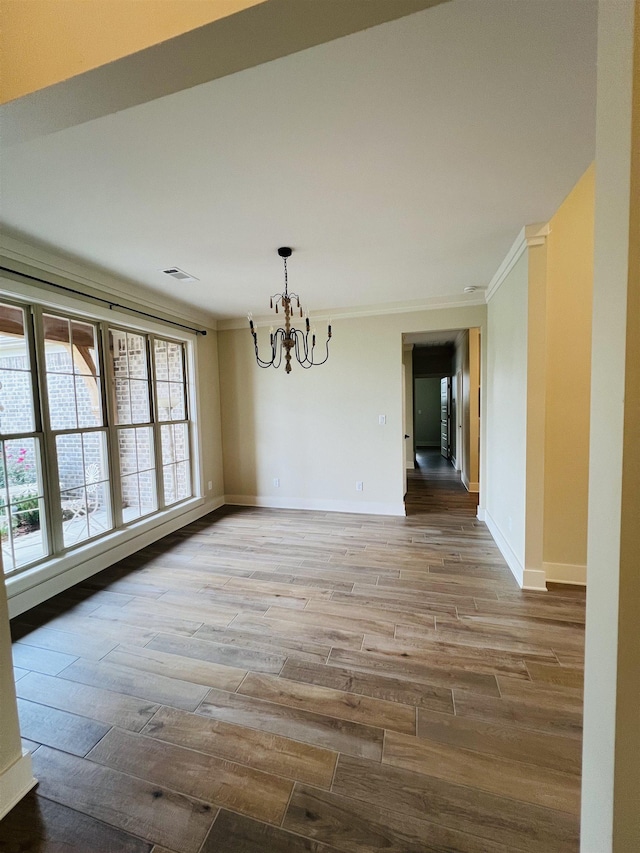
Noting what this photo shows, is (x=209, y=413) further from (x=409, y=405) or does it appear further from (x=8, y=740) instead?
(x=409, y=405)

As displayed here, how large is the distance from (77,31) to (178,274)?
2465mm

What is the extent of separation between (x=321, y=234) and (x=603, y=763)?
2802 mm

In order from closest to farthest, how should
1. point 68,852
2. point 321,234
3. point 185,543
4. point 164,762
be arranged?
point 68,852, point 164,762, point 321,234, point 185,543

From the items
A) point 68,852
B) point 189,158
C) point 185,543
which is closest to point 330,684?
point 68,852

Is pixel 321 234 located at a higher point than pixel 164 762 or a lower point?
higher

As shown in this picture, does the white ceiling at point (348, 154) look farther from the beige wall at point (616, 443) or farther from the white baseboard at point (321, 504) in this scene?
the white baseboard at point (321, 504)

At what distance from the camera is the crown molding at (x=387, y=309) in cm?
405

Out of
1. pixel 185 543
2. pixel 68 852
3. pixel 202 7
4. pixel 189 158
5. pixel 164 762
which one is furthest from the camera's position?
pixel 185 543

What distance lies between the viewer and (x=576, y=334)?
2.51 meters

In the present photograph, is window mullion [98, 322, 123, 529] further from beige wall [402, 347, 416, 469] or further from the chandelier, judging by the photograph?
beige wall [402, 347, 416, 469]

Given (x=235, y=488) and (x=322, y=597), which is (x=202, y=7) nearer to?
(x=322, y=597)

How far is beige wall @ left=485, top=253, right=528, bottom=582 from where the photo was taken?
269cm

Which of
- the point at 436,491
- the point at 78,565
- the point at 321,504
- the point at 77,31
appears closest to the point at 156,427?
the point at 78,565

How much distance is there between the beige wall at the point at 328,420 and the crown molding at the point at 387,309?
0.07 meters
